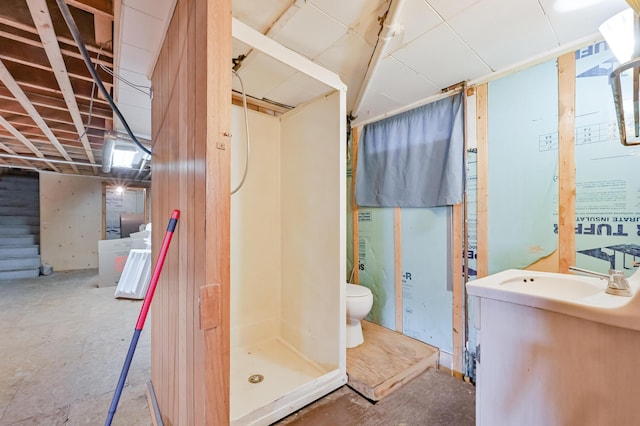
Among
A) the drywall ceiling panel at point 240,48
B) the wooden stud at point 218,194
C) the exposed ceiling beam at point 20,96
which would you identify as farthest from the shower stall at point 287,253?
the exposed ceiling beam at point 20,96

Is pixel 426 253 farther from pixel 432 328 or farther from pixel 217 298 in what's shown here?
pixel 217 298

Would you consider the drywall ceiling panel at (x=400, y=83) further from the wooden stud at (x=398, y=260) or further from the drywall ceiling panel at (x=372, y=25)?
the wooden stud at (x=398, y=260)

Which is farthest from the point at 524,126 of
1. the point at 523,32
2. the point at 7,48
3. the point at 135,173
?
the point at 135,173

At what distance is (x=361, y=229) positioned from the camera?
2615mm

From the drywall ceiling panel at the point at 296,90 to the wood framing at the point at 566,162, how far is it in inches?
53.9

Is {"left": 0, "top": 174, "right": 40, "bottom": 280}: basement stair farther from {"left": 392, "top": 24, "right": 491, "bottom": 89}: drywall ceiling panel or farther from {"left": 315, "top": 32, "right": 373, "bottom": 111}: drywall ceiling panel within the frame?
{"left": 392, "top": 24, "right": 491, "bottom": 89}: drywall ceiling panel

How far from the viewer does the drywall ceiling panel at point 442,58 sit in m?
1.47

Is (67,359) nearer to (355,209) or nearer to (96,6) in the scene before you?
(96,6)

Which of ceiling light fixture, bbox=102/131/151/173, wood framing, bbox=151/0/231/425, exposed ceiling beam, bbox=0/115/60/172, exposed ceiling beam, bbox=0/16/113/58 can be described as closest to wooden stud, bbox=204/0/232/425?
wood framing, bbox=151/0/231/425

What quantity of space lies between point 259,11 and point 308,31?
10.6 inches

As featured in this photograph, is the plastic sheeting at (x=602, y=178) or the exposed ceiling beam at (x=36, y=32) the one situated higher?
the exposed ceiling beam at (x=36, y=32)

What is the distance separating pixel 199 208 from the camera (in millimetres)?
806

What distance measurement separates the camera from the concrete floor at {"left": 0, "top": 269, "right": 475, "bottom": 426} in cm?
145

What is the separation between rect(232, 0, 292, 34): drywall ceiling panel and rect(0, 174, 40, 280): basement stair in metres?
6.36
